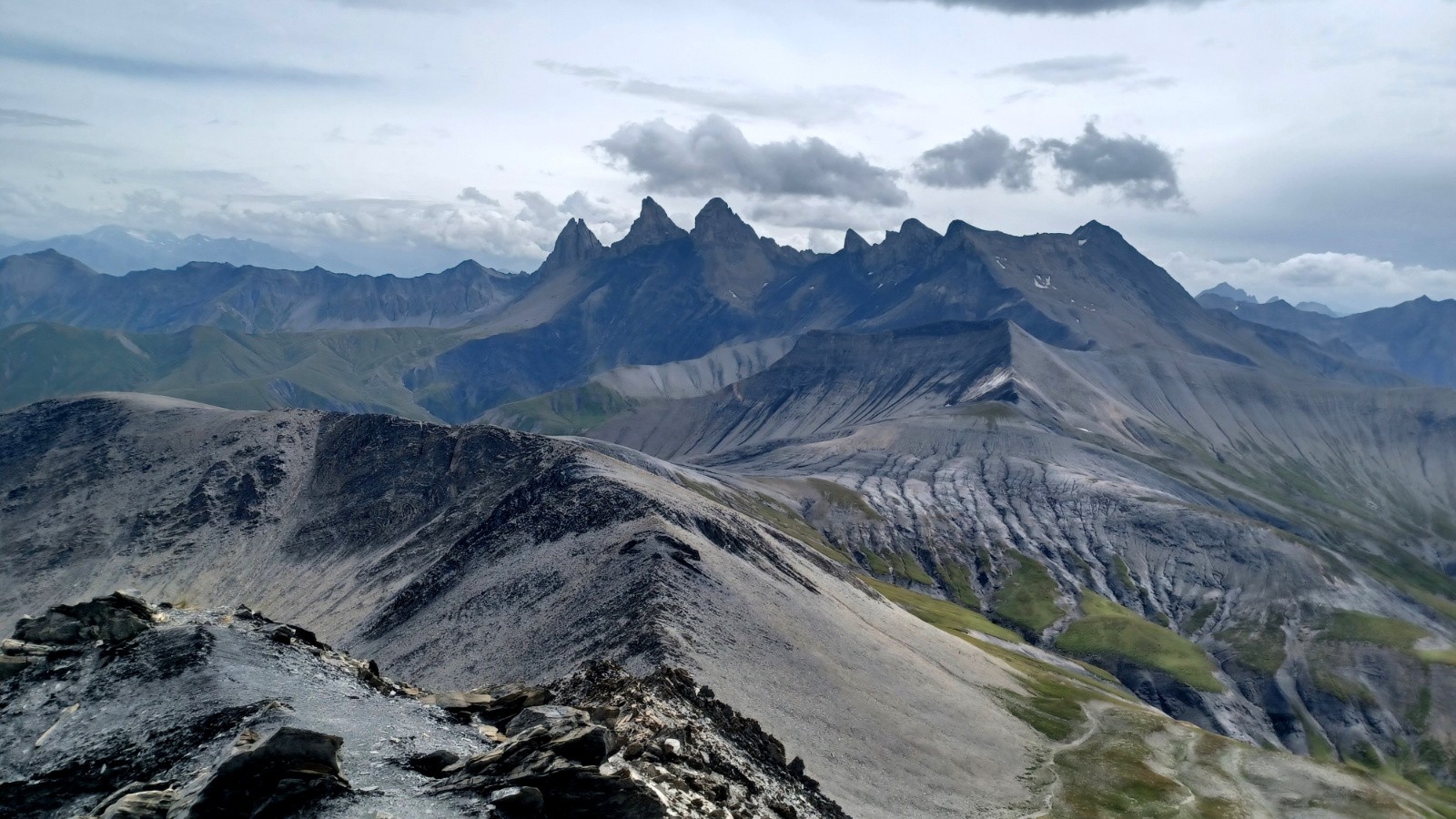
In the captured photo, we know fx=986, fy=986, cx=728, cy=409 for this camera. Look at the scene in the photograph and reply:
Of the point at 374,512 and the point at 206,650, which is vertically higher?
the point at 206,650

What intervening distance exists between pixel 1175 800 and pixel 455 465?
129 m

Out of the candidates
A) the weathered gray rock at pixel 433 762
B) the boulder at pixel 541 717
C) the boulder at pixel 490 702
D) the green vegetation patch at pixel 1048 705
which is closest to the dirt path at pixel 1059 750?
the green vegetation patch at pixel 1048 705

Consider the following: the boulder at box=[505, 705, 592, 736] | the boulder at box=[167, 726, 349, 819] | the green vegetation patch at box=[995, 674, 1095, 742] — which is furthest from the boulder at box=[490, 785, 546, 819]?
the green vegetation patch at box=[995, 674, 1095, 742]

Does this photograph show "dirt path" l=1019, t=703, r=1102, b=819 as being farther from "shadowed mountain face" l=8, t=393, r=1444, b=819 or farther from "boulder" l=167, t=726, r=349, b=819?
"boulder" l=167, t=726, r=349, b=819

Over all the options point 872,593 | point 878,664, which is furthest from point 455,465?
point 878,664

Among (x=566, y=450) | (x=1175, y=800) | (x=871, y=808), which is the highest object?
(x=566, y=450)

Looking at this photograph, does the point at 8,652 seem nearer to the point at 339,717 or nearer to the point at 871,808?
the point at 339,717

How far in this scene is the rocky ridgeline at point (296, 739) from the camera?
116 feet

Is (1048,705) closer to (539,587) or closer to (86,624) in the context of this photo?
(539,587)

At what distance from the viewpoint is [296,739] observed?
3541cm

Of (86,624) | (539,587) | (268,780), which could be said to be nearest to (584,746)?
(268,780)

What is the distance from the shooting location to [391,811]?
115ft

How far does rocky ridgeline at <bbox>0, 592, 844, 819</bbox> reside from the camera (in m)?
35.4

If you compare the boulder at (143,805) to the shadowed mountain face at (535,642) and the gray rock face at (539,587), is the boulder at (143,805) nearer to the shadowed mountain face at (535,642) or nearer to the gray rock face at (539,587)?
the shadowed mountain face at (535,642)
